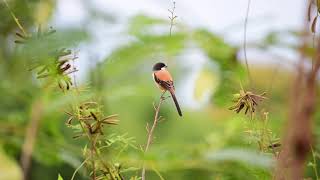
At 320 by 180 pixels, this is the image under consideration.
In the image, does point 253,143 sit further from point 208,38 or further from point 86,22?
point 86,22

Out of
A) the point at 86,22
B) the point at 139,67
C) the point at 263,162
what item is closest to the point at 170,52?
the point at 139,67

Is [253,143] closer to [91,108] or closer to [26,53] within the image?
[91,108]

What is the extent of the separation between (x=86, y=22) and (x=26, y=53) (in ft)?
0.24

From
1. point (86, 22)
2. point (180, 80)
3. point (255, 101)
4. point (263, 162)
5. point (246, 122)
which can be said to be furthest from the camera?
point (180, 80)

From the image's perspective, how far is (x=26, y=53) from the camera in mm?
505

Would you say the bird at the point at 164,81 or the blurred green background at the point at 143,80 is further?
the bird at the point at 164,81

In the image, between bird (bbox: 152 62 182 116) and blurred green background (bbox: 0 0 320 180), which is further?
bird (bbox: 152 62 182 116)

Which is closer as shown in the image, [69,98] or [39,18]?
[39,18]

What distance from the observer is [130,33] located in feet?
2.37

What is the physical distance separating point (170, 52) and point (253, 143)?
0.17 meters

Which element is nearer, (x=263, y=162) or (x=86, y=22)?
(x=263, y=162)

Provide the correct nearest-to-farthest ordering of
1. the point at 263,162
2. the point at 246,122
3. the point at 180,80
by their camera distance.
Result: the point at 263,162 → the point at 246,122 → the point at 180,80

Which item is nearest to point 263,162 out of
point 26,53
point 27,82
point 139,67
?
point 26,53

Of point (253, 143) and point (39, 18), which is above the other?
point (39, 18)
